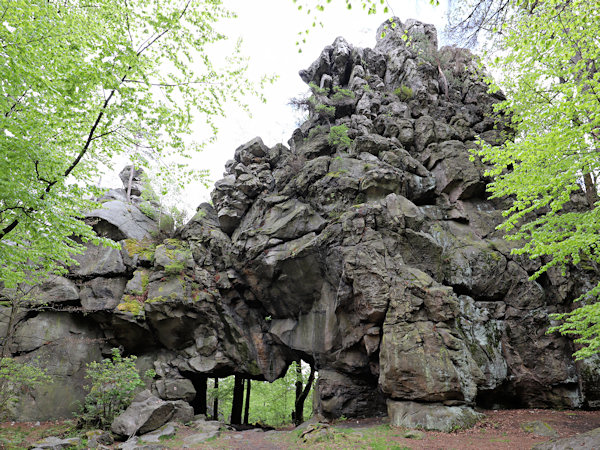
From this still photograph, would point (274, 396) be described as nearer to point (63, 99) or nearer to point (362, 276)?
point (362, 276)

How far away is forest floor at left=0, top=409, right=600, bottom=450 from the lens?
386 inches

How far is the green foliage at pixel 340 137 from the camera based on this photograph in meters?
21.2

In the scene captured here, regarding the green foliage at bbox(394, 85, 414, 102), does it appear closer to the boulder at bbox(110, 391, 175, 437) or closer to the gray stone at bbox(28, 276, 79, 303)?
the boulder at bbox(110, 391, 175, 437)

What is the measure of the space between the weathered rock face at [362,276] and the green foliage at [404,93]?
144 millimetres

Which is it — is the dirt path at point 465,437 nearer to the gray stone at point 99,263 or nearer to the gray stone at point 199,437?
the gray stone at point 199,437

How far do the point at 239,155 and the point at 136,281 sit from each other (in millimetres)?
12031

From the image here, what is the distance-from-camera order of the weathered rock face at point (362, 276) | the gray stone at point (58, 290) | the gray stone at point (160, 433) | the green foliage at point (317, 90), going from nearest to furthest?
the gray stone at point (160, 433) < the weathered rock face at point (362, 276) < the gray stone at point (58, 290) < the green foliage at point (317, 90)

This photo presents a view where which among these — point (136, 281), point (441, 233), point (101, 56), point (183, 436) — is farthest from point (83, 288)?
point (441, 233)

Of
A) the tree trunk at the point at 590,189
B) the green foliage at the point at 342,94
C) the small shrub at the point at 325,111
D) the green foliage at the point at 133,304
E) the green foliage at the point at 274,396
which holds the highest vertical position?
the green foliage at the point at 342,94

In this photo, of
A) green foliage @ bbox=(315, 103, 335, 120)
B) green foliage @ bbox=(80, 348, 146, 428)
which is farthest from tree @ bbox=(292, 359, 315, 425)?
green foliage @ bbox=(315, 103, 335, 120)

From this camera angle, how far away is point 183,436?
1258 centimetres

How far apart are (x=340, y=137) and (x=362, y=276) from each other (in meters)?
10.5

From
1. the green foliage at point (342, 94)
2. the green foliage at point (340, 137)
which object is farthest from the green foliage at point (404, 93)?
the green foliage at point (340, 137)

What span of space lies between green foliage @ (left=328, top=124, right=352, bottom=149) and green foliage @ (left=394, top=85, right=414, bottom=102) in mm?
6749
